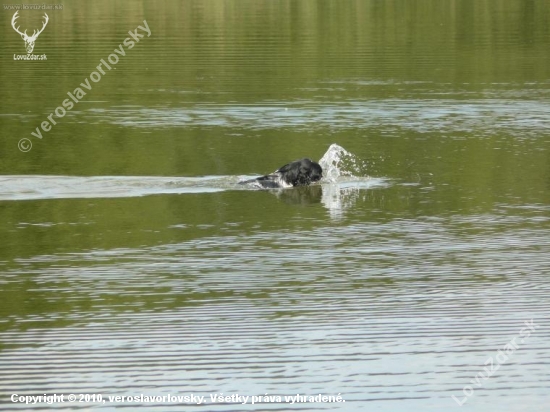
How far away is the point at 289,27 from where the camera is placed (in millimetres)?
62125

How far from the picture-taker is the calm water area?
13109 millimetres

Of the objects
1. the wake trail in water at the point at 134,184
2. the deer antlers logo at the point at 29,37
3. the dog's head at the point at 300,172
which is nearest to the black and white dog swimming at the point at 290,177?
the dog's head at the point at 300,172

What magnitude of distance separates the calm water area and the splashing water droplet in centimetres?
7

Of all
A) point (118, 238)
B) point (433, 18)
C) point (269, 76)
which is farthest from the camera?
point (433, 18)

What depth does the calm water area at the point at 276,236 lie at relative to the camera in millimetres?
13109

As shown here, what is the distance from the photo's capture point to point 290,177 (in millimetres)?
24156

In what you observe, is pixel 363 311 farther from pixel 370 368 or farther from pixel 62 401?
pixel 62 401

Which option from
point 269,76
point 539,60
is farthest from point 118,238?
point 539,60

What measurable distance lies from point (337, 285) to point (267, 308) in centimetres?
148

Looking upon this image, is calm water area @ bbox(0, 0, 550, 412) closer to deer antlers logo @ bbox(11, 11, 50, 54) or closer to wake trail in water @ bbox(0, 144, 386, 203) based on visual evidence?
wake trail in water @ bbox(0, 144, 386, 203)

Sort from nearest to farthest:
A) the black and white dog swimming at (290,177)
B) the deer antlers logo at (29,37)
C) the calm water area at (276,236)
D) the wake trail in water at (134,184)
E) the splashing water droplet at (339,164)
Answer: the calm water area at (276,236) < the wake trail in water at (134,184) < the black and white dog swimming at (290,177) < the splashing water droplet at (339,164) < the deer antlers logo at (29,37)

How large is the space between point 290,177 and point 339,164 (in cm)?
279

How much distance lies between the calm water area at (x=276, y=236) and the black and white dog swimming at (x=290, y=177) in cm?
36

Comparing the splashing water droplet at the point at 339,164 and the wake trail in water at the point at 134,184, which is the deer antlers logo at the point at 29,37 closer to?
the splashing water droplet at the point at 339,164
